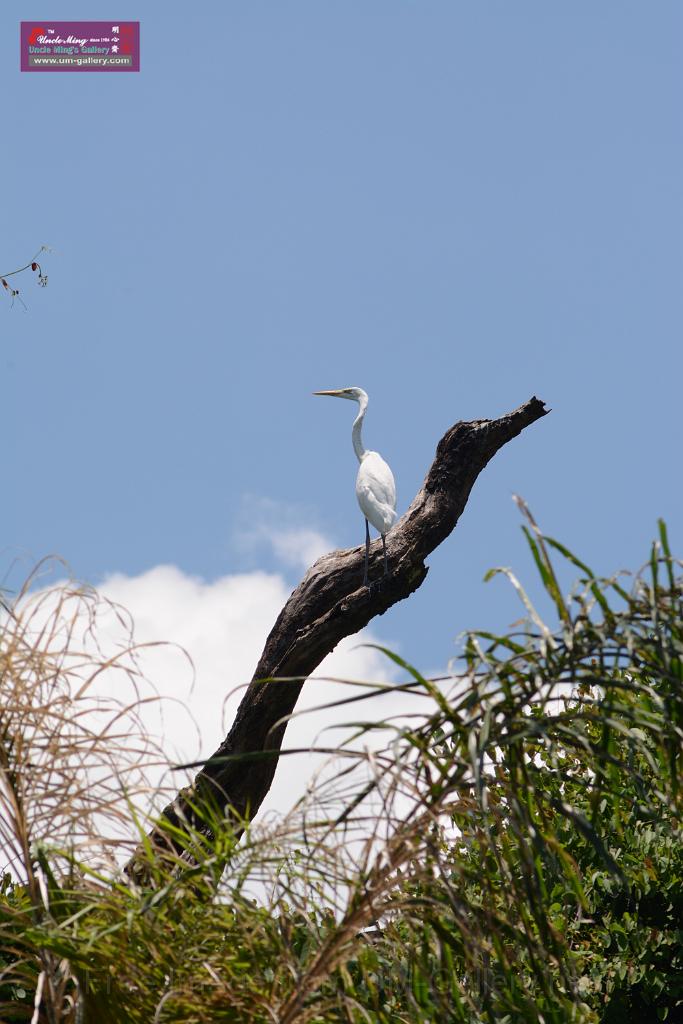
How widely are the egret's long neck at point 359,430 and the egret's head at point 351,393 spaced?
0.04 meters

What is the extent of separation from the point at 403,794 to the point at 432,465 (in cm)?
460

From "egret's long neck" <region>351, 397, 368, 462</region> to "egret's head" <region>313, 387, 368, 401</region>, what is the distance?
39mm

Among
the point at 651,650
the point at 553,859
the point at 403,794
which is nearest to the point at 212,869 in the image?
the point at 403,794

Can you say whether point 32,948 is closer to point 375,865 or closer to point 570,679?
point 375,865

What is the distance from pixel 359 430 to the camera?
8.11 metres

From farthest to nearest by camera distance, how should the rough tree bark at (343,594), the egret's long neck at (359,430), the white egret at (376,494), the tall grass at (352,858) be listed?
the egret's long neck at (359,430) < the white egret at (376,494) < the rough tree bark at (343,594) < the tall grass at (352,858)

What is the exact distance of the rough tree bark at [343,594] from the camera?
20.4 ft
